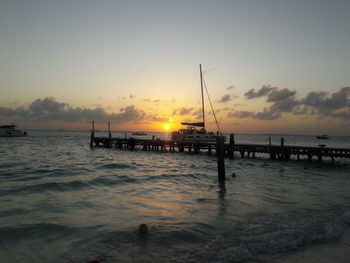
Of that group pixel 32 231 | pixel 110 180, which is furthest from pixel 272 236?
pixel 110 180

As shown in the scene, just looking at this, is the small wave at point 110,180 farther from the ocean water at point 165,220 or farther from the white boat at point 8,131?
the white boat at point 8,131

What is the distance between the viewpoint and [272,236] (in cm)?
654

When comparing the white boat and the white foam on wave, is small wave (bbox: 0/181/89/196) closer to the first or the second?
the white foam on wave

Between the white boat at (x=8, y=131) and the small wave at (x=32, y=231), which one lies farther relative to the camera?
the white boat at (x=8, y=131)

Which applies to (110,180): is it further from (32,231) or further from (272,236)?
(272,236)

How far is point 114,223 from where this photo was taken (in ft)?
25.2

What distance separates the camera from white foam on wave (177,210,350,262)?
5617mm

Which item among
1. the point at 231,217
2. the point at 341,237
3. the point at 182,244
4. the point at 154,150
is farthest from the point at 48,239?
the point at 154,150

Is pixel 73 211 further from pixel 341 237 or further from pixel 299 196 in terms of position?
pixel 299 196

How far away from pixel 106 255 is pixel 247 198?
288 inches

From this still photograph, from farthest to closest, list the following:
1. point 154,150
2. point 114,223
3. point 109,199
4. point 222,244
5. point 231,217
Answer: point 154,150 < point 109,199 < point 231,217 < point 114,223 < point 222,244

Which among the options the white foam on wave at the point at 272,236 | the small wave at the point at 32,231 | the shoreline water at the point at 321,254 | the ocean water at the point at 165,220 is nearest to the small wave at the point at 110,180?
the ocean water at the point at 165,220

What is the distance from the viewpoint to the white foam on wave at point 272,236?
562 cm

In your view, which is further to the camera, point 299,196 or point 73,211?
point 299,196
